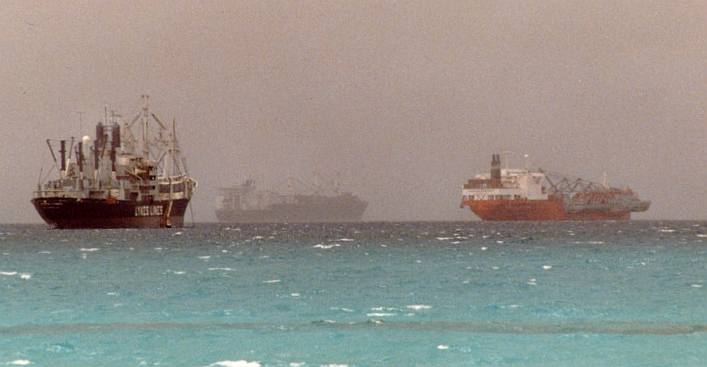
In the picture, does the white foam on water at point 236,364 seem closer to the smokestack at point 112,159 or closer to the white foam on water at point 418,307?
the white foam on water at point 418,307

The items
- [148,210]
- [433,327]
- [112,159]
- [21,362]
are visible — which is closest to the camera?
[21,362]

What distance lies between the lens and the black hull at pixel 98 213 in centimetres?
16200

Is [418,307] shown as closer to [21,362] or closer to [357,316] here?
[357,316]

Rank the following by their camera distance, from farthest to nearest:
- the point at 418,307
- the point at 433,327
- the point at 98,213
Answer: the point at 98,213
the point at 418,307
the point at 433,327

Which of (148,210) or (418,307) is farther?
(148,210)

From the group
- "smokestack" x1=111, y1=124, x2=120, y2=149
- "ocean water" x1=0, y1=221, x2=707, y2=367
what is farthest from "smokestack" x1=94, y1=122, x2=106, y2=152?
"ocean water" x1=0, y1=221, x2=707, y2=367

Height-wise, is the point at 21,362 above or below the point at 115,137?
below

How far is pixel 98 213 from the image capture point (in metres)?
165

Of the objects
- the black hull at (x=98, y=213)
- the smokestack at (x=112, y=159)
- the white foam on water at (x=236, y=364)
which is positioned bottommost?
the white foam on water at (x=236, y=364)

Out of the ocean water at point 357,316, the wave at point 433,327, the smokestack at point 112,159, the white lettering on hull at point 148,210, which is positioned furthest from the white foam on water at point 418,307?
the smokestack at point 112,159

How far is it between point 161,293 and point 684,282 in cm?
2353

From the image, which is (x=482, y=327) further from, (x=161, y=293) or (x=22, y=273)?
(x=22, y=273)

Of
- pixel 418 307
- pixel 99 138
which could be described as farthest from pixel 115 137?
pixel 418 307

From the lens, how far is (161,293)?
38.4m
